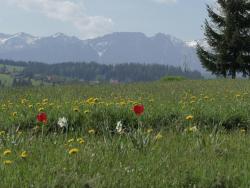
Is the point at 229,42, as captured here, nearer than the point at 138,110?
No

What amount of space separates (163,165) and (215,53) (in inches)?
1987

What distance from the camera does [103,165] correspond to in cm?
509

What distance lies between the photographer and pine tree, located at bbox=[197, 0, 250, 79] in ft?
174

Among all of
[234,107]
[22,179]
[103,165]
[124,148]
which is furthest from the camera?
[234,107]

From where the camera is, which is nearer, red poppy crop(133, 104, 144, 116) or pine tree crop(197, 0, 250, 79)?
red poppy crop(133, 104, 144, 116)

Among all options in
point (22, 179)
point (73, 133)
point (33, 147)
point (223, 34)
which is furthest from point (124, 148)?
point (223, 34)

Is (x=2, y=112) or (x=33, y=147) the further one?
(x=2, y=112)

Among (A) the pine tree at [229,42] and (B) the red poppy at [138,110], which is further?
(A) the pine tree at [229,42]

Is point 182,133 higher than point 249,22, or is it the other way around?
point 249,22

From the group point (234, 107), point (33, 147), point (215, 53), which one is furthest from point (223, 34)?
point (33, 147)

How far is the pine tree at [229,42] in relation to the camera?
52.9 m

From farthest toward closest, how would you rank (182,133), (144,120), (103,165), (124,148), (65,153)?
(144,120) → (182,133) → (124,148) → (65,153) → (103,165)

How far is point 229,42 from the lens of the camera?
174 feet

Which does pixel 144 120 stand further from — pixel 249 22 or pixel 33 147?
pixel 249 22
